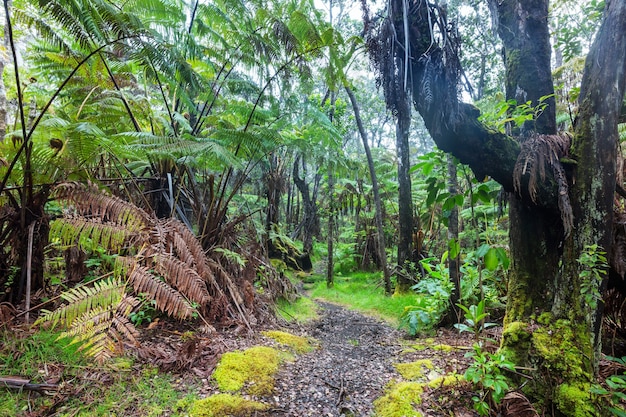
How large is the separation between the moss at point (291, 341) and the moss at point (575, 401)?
2117 mm

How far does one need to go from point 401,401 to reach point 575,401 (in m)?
1.01

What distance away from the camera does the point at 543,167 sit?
199 cm

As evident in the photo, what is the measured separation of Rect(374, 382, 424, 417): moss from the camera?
211cm

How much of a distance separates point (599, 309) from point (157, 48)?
174 inches

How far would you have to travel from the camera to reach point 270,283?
4.95 m

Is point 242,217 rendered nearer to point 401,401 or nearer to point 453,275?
point 401,401

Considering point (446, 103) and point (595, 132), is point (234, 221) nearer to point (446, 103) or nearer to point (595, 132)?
point (446, 103)

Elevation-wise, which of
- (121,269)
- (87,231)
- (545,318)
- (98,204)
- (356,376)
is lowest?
(356,376)

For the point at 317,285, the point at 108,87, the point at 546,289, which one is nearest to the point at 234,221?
the point at 108,87

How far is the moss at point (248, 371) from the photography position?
2244 mm

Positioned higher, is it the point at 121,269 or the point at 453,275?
the point at 121,269

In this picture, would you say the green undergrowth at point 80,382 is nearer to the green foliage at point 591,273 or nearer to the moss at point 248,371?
the moss at point 248,371

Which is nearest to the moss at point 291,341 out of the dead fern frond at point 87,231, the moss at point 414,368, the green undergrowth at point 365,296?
the moss at point 414,368

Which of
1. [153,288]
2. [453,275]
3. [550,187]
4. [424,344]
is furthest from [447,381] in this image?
[153,288]
